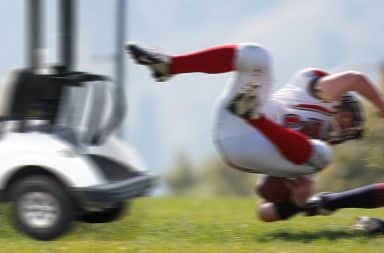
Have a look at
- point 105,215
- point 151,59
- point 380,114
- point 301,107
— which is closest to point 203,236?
point 105,215

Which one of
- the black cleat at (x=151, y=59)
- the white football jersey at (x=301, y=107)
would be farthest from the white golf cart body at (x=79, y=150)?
the white football jersey at (x=301, y=107)

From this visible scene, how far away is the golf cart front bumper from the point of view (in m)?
6.83

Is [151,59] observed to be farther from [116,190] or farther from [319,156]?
[319,156]

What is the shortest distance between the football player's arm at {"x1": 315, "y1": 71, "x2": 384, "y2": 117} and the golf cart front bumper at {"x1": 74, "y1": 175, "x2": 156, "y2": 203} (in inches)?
52.3

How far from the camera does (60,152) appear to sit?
6.89 metres

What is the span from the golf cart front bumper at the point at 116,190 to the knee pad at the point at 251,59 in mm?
1112

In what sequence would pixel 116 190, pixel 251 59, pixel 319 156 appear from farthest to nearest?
pixel 116 190, pixel 319 156, pixel 251 59

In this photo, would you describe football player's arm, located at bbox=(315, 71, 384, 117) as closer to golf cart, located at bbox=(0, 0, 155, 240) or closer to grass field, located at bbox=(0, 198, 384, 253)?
grass field, located at bbox=(0, 198, 384, 253)

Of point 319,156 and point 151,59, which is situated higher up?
point 151,59

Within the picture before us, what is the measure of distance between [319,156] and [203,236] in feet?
3.13

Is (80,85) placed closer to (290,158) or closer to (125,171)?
(125,171)

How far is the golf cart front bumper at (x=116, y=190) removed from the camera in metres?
6.83

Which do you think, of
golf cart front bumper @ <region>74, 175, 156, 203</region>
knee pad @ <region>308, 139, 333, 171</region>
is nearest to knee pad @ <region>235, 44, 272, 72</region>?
knee pad @ <region>308, 139, 333, 171</region>

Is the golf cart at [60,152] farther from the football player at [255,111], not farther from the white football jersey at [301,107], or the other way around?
the white football jersey at [301,107]
